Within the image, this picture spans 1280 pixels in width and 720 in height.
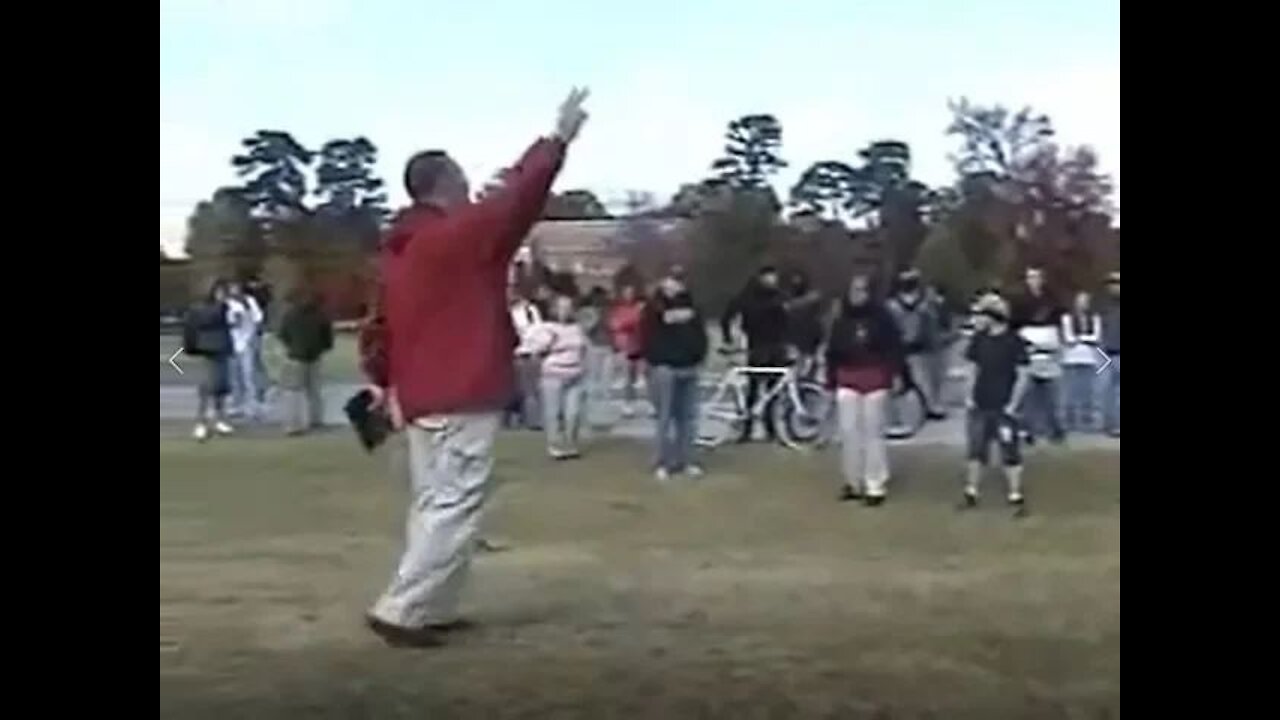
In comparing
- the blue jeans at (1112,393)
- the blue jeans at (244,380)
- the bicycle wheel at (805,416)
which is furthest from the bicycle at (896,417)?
the blue jeans at (244,380)

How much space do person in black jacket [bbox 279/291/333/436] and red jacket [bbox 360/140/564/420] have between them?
9 cm

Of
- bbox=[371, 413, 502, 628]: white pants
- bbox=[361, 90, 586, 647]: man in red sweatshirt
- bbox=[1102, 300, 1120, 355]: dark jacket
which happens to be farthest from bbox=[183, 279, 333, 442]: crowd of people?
bbox=[1102, 300, 1120, 355]: dark jacket

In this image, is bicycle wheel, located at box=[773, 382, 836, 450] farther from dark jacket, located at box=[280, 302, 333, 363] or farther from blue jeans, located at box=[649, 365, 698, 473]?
dark jacket, located at box=[280, 302, 333, 363]

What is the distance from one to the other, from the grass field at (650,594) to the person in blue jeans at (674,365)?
76 millimetres

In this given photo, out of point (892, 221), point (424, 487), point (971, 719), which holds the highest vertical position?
point (892, 221)

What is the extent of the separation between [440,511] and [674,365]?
540 millimetres

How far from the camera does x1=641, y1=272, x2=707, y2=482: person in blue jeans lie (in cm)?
540

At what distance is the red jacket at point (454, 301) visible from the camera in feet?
17.5

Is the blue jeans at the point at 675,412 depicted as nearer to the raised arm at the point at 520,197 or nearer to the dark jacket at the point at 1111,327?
the raised arm at the point at 520,197

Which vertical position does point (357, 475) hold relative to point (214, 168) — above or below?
below
